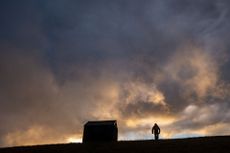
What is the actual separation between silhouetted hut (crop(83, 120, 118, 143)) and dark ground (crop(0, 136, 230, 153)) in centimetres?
264

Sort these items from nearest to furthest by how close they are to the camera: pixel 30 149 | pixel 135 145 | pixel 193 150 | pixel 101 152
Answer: pixel 193 150 < pixel 101 152 < pixel 135 145 < pixel 30 149

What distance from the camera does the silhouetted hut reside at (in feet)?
113

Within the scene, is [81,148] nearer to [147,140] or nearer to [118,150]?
[118,150]

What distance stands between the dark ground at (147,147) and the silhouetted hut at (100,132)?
8.65 ft

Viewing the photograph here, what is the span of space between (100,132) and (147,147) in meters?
7.27

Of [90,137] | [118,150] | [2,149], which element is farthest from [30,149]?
[118,150]

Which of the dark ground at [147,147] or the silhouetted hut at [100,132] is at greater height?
the silhouetted hut at [100,132]

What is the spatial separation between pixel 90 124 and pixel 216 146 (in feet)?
44.0

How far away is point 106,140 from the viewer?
34.3m

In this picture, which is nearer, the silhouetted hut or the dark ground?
the dark ground

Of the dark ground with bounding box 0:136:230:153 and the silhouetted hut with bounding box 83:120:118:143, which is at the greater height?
the silhouetted hut with bounding box 83:120:118:143

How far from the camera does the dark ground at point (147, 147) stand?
26952 millimetres

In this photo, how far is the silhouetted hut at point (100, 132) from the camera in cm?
3459

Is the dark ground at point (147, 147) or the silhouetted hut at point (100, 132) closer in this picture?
the dark ground at point (147, 147)
